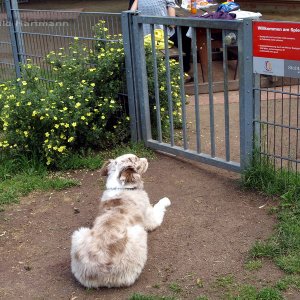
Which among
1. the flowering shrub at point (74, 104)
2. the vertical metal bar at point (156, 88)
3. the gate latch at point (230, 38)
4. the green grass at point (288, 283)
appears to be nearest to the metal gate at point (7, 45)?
the flowering shrub at point (74, 104)

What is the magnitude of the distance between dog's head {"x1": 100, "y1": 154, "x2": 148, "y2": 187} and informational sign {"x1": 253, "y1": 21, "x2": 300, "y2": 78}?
1387 millimetres

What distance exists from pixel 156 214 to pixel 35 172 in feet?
6.14

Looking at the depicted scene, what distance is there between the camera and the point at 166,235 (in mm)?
4879

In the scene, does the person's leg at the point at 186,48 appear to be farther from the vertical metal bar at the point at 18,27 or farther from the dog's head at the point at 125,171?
the dog's head at the point at 125,171

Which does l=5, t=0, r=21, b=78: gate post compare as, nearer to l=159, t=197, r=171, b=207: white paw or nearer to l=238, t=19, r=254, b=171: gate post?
l=159, t=197, r=171, b=207: white paw

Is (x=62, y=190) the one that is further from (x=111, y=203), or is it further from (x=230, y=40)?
(x=230, y=40)

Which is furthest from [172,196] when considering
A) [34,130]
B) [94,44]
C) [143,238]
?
[94,44]

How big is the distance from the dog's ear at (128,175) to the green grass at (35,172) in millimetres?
1420

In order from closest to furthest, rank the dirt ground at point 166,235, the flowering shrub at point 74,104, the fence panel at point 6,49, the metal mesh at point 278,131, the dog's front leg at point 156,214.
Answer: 1. the dirt ground at point 166,235
2. the dog's front leg at point 156,214
3. the metal mesh at point 278,131
4. the flowering shrub at point 74,104
5. the fence panel at point 6,49

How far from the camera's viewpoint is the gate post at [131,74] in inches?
252

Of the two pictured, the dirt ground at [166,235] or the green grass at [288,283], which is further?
the dirt ground at [166,235]

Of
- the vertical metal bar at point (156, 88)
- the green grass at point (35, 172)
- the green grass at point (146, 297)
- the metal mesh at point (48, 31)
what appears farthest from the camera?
the metal mesh at point (48, 31)

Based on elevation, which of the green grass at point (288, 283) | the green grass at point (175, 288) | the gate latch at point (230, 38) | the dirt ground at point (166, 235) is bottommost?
the dirt ground at point (166, 235)

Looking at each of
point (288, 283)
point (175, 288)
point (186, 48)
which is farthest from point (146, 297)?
point (186, 48)
